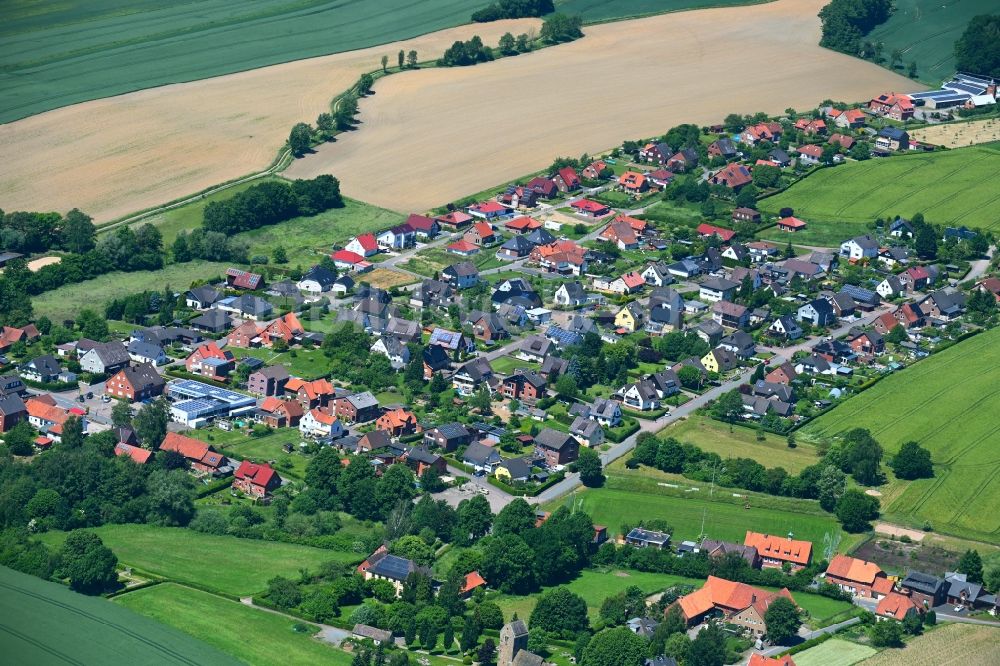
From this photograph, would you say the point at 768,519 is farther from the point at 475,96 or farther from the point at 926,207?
the point at 475,96

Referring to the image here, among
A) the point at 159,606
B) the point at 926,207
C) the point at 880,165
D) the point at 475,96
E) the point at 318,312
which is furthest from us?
the point at 475,96

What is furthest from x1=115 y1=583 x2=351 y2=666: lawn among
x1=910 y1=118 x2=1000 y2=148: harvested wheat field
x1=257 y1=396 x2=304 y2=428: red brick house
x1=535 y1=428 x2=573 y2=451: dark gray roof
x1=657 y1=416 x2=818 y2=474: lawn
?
x1=910 y1=118 x2=1000 y2=148: harvested wheat field

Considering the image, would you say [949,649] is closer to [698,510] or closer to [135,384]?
[698,510]

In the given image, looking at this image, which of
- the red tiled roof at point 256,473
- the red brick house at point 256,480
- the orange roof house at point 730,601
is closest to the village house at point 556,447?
the red brick house at point 256,480

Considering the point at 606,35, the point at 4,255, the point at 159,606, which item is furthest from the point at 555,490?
the point at 606,35

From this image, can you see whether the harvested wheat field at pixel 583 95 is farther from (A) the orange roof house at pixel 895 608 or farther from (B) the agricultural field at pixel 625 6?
(A) the orange roof house at pixel 895 608

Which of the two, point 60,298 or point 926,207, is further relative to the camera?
point 926,207
